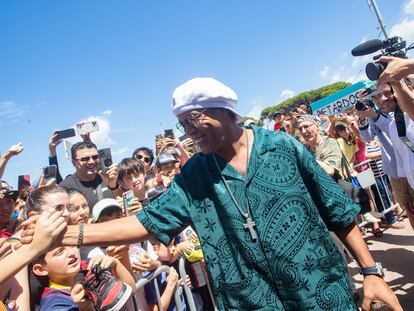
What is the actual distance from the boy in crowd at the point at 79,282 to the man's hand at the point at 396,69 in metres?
2.04

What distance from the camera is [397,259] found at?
448 cm

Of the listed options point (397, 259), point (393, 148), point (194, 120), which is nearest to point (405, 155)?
point (393, 148)

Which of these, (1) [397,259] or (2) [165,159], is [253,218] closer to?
(2) [165,159]

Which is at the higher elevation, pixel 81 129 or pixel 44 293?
pixel 81 129

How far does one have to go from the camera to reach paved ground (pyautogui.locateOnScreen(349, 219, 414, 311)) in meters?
3.58

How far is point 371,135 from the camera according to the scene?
4.71 m

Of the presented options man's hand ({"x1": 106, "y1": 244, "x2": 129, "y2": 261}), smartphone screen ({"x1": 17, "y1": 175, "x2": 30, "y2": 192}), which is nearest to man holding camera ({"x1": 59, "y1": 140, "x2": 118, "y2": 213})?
smartphone screen ({"x1": 17, "y1": 175, "x2": 30, "y2": 192})

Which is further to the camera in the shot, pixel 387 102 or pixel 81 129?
pixel 81 129

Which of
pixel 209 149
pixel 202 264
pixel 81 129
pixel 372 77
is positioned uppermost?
pixel 81 129

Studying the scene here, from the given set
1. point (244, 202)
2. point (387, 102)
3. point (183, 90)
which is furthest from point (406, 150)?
point (183, 90)

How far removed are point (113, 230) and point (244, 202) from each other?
2.25 ft

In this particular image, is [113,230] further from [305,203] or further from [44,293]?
[305,203]

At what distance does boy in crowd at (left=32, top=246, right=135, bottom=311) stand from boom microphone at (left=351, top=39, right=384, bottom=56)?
7.68 feet

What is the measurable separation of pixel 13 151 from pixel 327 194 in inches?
153
